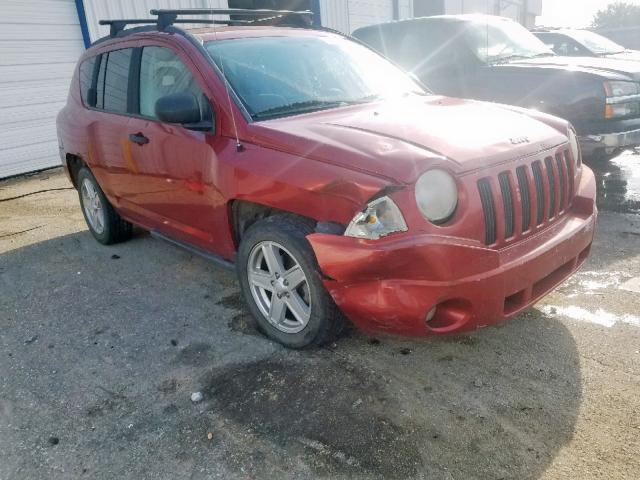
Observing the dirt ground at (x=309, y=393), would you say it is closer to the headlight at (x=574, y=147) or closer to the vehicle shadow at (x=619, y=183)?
the headlight at (x=574, y=147)

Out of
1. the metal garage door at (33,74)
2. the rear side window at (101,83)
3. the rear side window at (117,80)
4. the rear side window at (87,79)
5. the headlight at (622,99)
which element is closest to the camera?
the rear side window at (117,80)

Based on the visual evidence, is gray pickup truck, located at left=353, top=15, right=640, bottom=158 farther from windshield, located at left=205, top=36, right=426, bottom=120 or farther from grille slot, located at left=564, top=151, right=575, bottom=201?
grille slot, located at left=564, top=151, right=575, bottom=201

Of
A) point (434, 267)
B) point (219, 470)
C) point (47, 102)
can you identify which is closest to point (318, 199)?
point (434, 267)

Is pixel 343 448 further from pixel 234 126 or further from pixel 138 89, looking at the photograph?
pixel 138 89

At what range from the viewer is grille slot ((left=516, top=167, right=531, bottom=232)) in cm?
256

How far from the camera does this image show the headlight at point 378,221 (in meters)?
2.29

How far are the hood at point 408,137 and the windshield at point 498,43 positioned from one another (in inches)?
131

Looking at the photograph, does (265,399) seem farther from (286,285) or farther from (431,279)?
(431,279)

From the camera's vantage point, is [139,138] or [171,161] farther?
[139,138]

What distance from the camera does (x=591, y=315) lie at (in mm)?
3119

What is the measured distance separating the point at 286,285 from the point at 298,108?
107 cm

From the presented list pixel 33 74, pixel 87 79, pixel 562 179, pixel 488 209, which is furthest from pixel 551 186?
pixel 33 74

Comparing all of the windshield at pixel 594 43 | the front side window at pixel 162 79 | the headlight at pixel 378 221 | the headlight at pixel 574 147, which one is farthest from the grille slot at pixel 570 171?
the windshield at pixel 594 43

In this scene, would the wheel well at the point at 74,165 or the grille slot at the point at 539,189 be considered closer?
the grille slot at the point at 539,189
